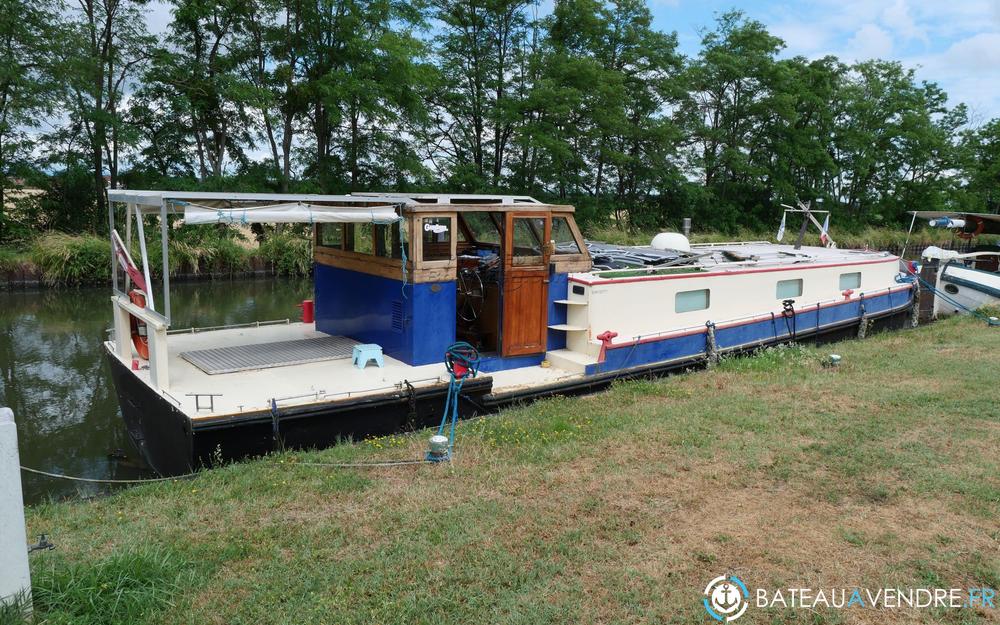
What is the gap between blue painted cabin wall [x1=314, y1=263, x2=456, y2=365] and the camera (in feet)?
26.3

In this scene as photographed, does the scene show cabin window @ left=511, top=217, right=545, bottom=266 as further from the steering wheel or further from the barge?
the steering wheel

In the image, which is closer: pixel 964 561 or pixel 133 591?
pixel 133 591

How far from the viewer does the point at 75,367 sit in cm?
1162

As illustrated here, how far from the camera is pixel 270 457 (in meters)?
6.50

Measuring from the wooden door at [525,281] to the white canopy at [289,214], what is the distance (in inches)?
59.4

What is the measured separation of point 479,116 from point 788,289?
753 inches

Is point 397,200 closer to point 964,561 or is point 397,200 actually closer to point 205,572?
Result: point 205,572

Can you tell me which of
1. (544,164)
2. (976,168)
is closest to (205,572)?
(544,164)

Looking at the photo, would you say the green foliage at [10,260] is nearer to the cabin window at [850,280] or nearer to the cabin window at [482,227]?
the cabin window at [482,227]

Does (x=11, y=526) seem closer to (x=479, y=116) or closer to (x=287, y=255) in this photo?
(x=287, y=255)

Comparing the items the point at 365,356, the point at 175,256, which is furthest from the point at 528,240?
the point at 175,256

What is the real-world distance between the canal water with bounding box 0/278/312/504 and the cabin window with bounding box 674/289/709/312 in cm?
688

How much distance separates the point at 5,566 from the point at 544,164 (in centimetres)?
2740

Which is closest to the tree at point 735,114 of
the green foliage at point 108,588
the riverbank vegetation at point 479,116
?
the riverbank vegetation at point 479,116
